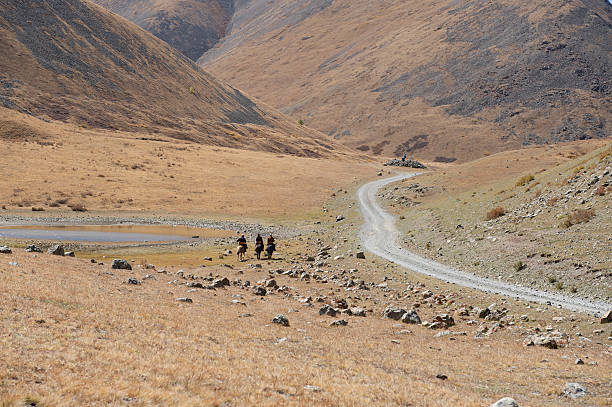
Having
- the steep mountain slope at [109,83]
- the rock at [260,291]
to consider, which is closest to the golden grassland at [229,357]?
the rock at [260,291]

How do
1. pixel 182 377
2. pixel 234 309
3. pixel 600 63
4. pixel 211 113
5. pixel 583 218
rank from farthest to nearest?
pixel 600 63, pixel 211 113, pixel 583 218, pixel 234 309, pixel 182 377

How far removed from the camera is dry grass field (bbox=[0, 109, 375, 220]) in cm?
5934

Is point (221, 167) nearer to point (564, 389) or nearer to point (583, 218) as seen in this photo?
point (583, 218)

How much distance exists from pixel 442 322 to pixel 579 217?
14637 millimetres

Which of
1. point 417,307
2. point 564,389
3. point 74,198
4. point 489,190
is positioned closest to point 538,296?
point 417,307

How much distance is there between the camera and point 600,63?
181 metres

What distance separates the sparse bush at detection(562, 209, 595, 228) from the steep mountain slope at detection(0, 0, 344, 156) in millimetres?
98188

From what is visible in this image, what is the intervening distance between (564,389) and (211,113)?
14415cm

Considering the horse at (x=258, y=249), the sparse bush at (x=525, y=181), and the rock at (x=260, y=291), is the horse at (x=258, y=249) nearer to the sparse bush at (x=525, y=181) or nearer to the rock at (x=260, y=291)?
the rock at (x=260, y=291)

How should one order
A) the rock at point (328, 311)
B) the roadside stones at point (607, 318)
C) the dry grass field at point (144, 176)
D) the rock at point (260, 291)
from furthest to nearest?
1. the dry grass field at point (144, 176)
2. the rock at point (260, 291)
3. the rock at point (328, 311)
4. the roadside stones at point (607, 318)

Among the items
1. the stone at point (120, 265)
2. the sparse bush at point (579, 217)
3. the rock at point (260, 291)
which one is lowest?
the rock at point (260, 291)

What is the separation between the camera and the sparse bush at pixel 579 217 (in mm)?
27109

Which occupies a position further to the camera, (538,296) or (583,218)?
(583,218)

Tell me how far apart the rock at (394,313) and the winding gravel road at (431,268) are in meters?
6.22
